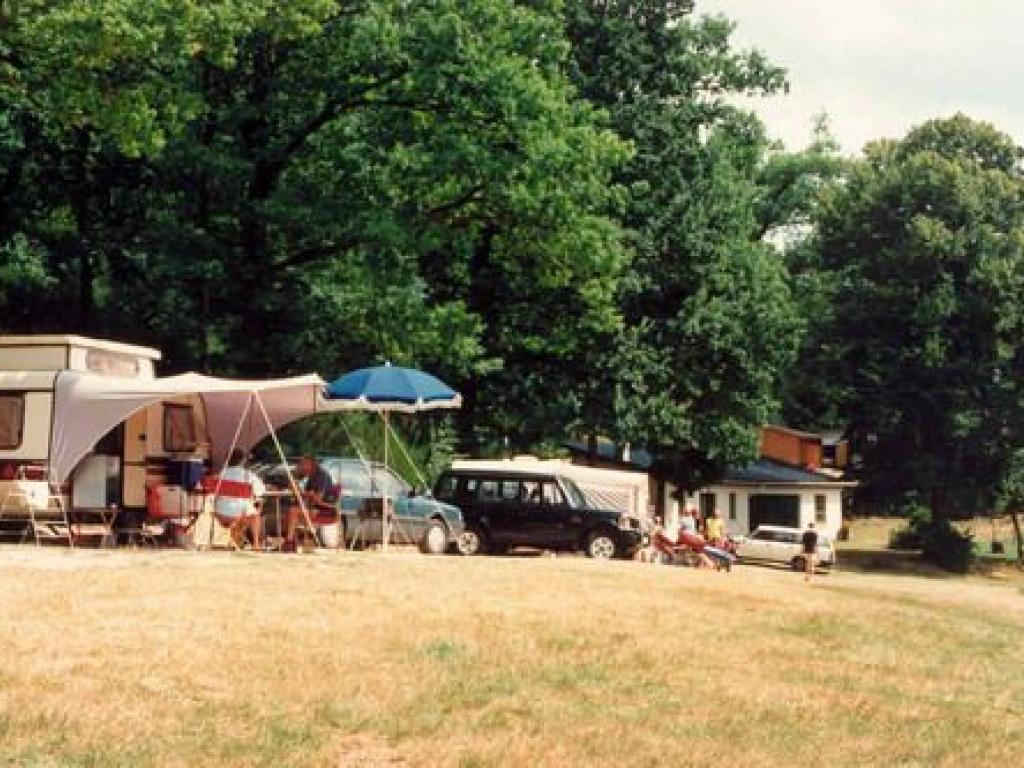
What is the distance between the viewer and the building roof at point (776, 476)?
206 feet

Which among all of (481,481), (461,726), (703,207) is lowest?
(461,726)

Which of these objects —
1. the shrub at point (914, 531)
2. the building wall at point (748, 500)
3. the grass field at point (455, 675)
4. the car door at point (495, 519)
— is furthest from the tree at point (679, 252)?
the grass field at point (455, 675)

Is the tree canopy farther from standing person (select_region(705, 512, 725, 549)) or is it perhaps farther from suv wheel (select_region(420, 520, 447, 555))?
suv wheel (select_region(420, 520, 447, 555))

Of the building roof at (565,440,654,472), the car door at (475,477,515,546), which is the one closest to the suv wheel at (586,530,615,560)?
the car door at (475,477,515,546)

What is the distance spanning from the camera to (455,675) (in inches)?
485

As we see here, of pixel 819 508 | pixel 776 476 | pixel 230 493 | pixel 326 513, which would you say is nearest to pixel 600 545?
pixel 326 513

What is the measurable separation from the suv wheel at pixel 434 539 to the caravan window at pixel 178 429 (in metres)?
4.35

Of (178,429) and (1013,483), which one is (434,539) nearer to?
(178,429)

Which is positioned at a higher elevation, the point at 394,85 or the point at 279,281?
the point at 394,85

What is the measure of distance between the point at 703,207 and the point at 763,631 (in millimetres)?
27887

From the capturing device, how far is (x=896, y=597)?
1021 inches

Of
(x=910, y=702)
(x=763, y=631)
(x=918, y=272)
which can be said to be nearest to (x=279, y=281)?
(x=763, y=631)

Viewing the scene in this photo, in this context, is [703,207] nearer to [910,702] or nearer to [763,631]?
[763,631]

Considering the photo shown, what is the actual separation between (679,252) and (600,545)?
15.5 metres
